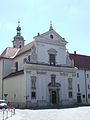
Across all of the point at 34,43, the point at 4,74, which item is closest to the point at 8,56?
the point at 4,74

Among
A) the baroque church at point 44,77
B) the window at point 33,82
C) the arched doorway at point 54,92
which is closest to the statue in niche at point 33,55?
the baroque church at point 44,77

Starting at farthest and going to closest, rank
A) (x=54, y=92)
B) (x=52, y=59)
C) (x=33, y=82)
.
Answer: (x=52, y=59) → (x=54, y=92) → (x=33, y=82)

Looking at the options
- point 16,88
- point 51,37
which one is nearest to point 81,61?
point 51,37

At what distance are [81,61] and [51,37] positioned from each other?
1257 centimetres

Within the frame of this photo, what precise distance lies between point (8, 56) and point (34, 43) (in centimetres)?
1046

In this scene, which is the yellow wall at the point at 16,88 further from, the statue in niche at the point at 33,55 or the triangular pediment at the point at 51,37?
the triangular pediment at the point at 51,37

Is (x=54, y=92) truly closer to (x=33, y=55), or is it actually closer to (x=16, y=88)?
(x=16, y=88)

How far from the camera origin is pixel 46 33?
4919 cm

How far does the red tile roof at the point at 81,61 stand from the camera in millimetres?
57150

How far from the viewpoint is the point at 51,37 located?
4981 centimetres

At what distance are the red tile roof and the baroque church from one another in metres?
1.42

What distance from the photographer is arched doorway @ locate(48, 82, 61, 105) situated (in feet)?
155

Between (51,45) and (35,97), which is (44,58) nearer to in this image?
(51,45)

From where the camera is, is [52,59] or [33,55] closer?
[33,55]
